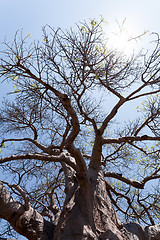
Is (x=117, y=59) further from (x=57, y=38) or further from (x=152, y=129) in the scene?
(x=152, y=129)

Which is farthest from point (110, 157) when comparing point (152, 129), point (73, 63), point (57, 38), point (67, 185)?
point (57, 38)

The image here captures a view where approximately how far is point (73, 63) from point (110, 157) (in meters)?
3.38

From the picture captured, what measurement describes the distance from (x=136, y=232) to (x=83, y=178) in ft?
4.37

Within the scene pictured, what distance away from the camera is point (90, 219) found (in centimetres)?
296

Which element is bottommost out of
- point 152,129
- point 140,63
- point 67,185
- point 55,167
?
point 67,185

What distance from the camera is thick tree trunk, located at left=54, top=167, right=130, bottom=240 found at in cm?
267

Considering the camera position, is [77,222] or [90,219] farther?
[90,219]

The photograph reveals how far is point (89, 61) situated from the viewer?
351cm

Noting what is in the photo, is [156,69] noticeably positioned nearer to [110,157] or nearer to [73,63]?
[73,63]

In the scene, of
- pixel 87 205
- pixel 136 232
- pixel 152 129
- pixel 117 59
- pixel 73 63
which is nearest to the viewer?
pixel 87 205

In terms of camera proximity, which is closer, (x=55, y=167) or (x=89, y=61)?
(x=89, y=61)

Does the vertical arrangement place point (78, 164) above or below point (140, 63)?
below

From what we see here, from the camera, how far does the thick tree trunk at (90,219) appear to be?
2.67m

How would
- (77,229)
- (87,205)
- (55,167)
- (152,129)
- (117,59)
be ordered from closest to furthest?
(77,229) < (87,205) < (117,59) < (152,129) < (55,167)
